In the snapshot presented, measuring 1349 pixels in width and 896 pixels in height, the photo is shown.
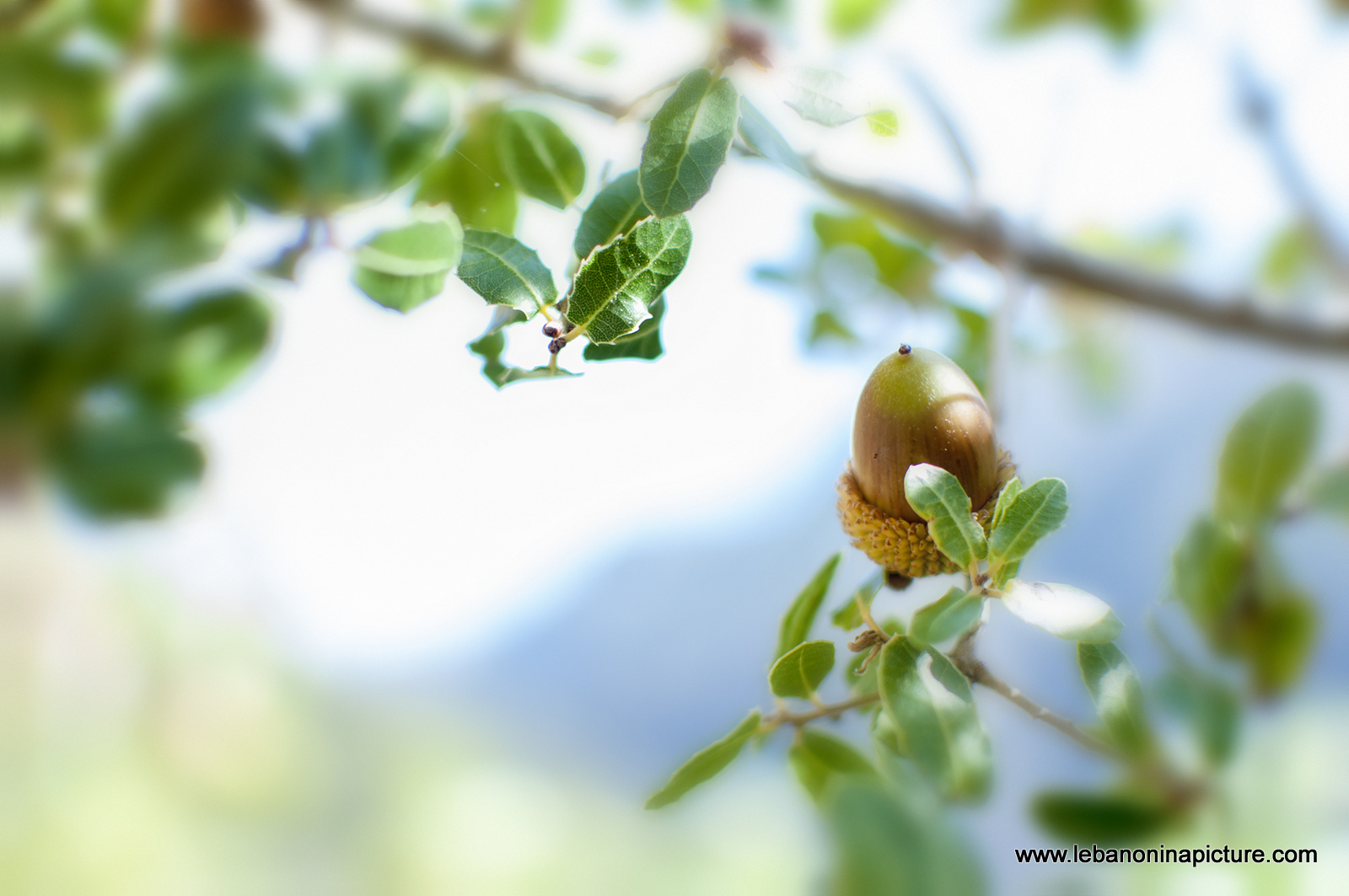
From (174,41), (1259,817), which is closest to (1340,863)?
(1259,817)

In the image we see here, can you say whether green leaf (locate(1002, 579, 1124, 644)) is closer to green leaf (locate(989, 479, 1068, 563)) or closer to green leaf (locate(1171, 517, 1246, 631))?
green leaf (locate(989, 479, 1068, 563))

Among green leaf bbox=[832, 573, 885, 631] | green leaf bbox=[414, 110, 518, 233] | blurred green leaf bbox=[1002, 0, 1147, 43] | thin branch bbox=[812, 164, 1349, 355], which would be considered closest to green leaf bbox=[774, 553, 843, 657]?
green leaf bbox=[832, 573, 885, 631]

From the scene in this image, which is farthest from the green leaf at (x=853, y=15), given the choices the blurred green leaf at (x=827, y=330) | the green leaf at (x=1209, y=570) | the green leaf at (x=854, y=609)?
the green leaf at (x=854, y=609)

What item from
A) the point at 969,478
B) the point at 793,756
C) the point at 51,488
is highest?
the point at 969,478

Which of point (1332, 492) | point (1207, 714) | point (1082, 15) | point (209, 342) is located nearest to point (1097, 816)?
point (1207, 714)

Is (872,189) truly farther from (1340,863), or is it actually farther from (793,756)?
(1340,863)

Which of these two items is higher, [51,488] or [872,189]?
[872,189]
